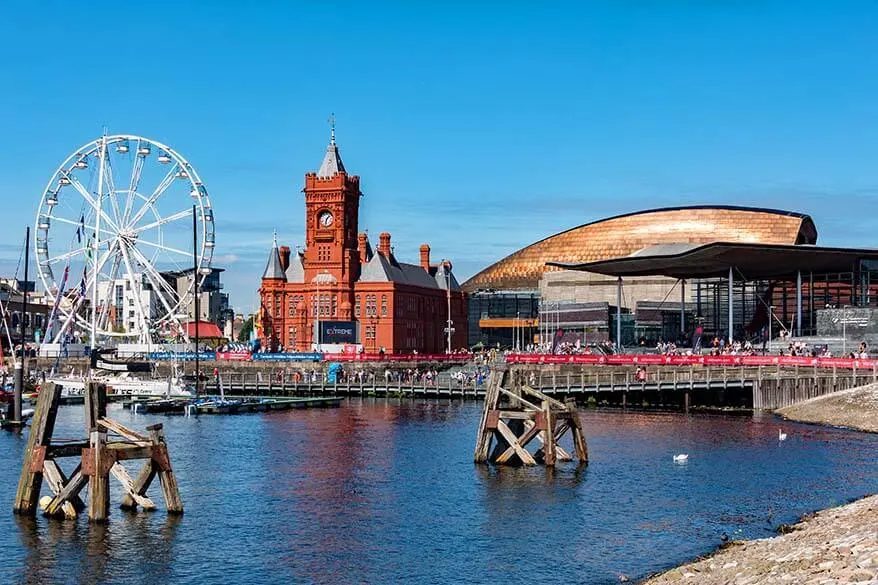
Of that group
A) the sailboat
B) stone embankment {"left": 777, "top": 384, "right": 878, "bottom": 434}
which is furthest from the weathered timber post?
the sailboat

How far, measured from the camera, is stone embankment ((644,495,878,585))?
23.5 m

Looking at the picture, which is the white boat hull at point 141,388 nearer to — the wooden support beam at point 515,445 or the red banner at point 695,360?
the red banner at point 695,360

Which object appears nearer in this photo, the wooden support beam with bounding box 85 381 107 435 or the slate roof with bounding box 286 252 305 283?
the wooden support beam with bounding box 85 381 107 435

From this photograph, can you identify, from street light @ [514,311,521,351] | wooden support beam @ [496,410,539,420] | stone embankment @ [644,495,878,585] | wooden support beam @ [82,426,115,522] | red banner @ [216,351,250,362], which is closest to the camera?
stone embankment @ [644,495,878,585]

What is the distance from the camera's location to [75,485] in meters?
37.7

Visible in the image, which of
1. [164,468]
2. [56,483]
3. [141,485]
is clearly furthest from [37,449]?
[164,468]

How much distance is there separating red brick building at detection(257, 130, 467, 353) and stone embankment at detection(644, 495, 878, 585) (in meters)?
99.3

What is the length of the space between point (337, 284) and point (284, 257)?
883 centimetres

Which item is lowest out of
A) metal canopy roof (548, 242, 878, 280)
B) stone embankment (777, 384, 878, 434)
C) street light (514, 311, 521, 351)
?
stone embankment (777, 384, 878, 434)

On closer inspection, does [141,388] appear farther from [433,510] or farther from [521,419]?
[433,510]

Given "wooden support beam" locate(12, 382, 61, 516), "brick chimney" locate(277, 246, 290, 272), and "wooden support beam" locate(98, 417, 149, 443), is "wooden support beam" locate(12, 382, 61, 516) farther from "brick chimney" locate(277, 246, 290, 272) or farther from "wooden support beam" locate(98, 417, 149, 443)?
"brick chimney" locate(277, 246, 290, 272)

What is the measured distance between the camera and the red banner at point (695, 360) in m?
78.8

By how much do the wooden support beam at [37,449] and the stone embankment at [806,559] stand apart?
18692 millimetres

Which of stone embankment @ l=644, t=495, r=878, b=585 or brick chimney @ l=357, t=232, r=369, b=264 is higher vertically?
brick chimney @ l=357, t=232, r=369, b=264
